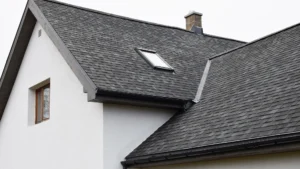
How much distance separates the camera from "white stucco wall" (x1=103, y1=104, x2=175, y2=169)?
34.5ft

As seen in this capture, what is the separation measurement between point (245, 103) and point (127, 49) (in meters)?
4.20

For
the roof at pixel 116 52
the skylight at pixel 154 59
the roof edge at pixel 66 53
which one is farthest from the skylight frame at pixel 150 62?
the roof edge at pixel 66 53

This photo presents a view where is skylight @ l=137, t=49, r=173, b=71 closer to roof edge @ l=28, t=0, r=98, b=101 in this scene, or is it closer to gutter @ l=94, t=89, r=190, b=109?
gutter @ l=94, t=89, r=190, b=109

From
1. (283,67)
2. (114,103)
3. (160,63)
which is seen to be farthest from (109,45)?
(283,67)

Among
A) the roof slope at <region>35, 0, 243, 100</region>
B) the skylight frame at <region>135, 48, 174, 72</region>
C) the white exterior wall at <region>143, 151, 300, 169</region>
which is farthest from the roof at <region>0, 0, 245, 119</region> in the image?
the white exterior wall at <region>143, 151, 300, 169</region>

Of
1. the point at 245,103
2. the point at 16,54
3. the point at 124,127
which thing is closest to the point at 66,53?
the point at 124,127

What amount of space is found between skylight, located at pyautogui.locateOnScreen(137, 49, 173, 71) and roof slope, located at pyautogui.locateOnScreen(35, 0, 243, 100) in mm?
173

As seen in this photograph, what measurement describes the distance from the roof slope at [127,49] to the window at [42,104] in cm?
202

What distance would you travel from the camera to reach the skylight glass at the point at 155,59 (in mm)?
12492

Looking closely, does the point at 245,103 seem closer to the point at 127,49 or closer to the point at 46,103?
the point at 127,49

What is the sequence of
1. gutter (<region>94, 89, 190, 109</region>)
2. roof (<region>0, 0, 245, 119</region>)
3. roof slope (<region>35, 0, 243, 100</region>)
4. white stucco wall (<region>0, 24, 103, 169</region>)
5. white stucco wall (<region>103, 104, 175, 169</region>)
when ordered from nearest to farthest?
gutter (<region>94, 89, 190, 109</region>)
white stucco wall (<region>103, 104, 175, 169</region>)
roof (<region>0, 0, 245, 119</region>)
white stucco wall (<region>0, 24, 103, 169</region>)
roof slope (<region>35, 0, 243, 100</region>)

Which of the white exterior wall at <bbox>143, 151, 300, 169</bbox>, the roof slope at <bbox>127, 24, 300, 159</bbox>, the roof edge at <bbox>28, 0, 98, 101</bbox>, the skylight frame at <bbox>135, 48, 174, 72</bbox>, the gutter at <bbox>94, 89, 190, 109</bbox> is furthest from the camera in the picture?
the skylight frame at <bbox>135, 48, 174, 72</bbox>

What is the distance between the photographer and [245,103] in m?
9.77

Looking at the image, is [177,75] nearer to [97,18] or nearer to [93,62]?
[93,62]
